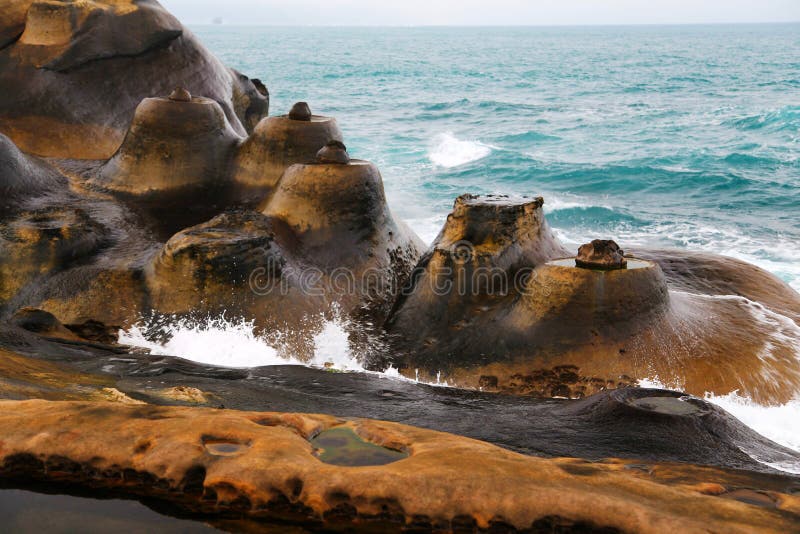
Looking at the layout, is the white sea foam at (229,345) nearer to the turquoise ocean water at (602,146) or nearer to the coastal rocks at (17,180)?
the coastal rocks at (17,180)

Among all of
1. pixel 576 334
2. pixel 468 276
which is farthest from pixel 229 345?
pixel 576 334

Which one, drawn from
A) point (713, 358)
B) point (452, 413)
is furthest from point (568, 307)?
point (452, 413)

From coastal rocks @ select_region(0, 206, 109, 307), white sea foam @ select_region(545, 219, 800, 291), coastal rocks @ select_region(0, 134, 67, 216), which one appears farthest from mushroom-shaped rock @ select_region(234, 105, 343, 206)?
white sea foam @ select_region(545, 219, 800, 291)

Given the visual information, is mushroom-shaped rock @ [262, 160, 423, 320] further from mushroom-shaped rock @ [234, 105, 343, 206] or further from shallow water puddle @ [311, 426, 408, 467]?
shallow water puddle @ [311, 426, 408, 467]

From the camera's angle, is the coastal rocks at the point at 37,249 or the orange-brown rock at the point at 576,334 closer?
the orange-brown rock at the point at 576,334

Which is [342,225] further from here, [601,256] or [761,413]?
[761,413]

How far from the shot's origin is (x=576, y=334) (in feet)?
16.5

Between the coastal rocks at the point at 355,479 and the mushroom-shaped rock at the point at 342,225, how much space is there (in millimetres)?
3135

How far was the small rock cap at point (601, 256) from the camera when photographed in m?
5.04

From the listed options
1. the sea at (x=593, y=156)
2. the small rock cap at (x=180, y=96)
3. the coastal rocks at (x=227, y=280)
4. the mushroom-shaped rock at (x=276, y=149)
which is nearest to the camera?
the coastal rocks at (x=227, y=280)

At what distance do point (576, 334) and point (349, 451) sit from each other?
256 cm

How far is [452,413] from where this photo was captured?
4000 mm

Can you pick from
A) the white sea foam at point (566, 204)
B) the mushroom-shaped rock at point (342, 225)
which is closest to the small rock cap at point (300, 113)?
the mushroom-shaped rock at point (342, 225)

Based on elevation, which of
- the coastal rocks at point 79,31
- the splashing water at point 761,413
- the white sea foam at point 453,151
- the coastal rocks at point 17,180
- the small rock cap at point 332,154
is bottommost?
the white sea foam at point 453,151
